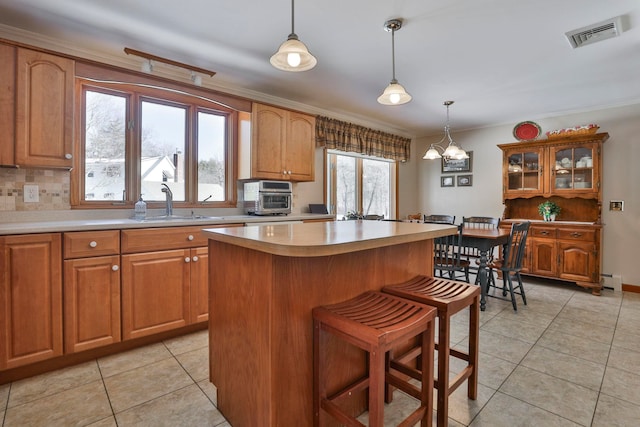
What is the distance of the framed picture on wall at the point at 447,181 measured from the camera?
5.41 metres

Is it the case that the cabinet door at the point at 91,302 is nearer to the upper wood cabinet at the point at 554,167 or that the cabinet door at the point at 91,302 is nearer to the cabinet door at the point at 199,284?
the cabinet door at the point at 199,284

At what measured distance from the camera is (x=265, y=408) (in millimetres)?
1309

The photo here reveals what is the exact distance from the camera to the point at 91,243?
2.11 m

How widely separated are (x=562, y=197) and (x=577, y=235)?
0.70m

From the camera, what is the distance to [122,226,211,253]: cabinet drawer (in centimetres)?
226

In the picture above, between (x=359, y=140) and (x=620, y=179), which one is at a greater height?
(x=359, y=140)

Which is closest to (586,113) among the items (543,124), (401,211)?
(543,124)

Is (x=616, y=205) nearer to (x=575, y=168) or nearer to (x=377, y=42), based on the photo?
(x=575, y=168)

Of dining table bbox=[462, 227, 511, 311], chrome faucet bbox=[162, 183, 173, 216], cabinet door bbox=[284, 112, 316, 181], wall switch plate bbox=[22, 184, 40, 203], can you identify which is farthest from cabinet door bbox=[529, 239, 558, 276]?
wall switch plate bbox=[22, 184, 40, 203]

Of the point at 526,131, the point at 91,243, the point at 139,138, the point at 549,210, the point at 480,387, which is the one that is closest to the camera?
the point at 480,387

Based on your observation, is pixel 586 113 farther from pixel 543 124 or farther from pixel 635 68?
pixel 635 68

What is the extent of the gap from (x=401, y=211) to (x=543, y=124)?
7.82 feet

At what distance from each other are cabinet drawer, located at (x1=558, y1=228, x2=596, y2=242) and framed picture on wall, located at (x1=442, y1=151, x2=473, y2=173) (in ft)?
5.47

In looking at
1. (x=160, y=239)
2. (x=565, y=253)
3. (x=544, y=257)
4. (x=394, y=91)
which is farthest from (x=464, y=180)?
(x=160, y=239)
